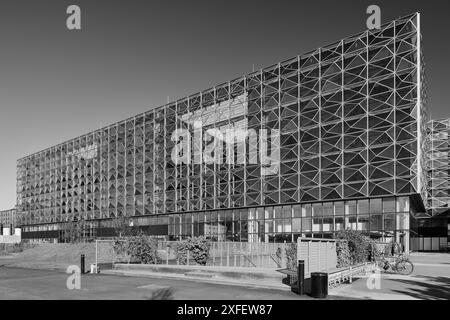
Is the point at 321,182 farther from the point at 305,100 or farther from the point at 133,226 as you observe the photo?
the point at 133,226

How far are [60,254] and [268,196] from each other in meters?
29.5

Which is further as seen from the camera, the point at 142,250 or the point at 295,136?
the point at 295,136

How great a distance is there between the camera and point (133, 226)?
87.7m

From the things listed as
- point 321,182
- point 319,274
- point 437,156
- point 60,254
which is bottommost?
point 60,254

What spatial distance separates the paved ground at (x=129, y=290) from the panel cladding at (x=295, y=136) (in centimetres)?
3767

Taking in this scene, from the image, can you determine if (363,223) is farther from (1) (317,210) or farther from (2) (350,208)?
(1) (317,210)

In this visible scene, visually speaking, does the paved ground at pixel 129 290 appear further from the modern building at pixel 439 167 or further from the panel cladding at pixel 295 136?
the modern building at pixel 439 167

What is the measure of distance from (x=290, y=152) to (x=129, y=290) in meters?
45.1

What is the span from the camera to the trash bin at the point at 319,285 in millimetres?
18000

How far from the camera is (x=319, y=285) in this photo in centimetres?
1800

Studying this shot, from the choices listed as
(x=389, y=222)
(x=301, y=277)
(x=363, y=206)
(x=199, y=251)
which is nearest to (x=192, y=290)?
(x=301, y=277)
